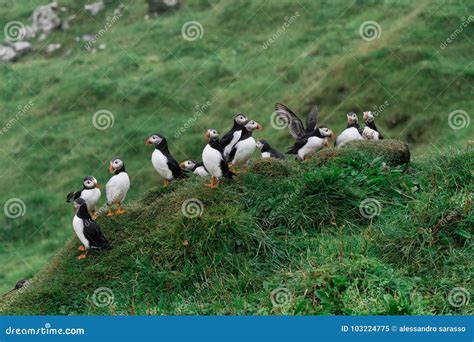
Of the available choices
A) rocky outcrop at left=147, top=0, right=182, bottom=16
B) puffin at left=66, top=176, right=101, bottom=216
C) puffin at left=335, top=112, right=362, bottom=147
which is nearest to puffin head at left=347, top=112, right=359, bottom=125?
puffin at left=335, top=112, right=362, bottom=147

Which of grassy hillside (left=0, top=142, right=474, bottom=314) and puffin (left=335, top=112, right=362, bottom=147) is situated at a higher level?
puffin (left=335, top=112, right=362, bottom=147)

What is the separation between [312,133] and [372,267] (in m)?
3.55

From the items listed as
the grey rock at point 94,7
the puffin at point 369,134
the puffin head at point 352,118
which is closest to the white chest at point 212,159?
the puffin head at point 352,118

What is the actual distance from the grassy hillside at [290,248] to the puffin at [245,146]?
0.23m

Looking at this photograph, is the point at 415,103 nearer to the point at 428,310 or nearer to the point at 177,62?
the point at 177,62

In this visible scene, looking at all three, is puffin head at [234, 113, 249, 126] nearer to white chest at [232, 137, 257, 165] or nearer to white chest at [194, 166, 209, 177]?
white chest at [232, 137, 257, 165]

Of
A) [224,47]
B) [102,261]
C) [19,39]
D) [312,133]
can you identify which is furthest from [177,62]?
[102,261]

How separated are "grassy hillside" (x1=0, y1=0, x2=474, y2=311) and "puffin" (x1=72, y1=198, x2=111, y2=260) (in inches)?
388

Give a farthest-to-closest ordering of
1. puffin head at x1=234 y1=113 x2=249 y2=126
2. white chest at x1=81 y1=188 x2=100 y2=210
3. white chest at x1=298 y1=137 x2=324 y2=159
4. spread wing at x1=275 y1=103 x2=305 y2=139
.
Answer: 1. spread wing at x1=275 y1=103 x2=305 y2=139
2. white chest at x1=298 y1=137 x2=324 y2=159
3. puffin head at x1=234 y1=113 x2=249 y2=126
4. white chest at x1=81 y1=188 x2=100 y2=210

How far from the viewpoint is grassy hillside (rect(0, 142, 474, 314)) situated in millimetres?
8797

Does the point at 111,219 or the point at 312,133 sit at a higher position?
the point at 312,133

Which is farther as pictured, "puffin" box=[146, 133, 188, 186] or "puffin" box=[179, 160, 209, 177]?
"puffin" box=[179, 160, 209, 177]

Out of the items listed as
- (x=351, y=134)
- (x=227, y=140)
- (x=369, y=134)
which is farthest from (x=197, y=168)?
(x=369, y=134)

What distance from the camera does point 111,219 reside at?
35.8ft
